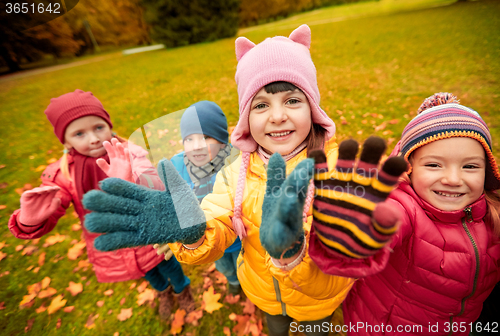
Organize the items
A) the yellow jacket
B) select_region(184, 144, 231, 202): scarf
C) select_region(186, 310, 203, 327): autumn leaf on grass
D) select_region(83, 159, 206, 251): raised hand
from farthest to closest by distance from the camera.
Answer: select_region(186, 310, 203, 327): autumn leaf on grass, select_region(184, 144, 231, 202): scarf, the yellow jacket, select_region(83, 159, 206, 251): raised hand

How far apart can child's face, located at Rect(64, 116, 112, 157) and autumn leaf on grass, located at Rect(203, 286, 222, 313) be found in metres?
2.02

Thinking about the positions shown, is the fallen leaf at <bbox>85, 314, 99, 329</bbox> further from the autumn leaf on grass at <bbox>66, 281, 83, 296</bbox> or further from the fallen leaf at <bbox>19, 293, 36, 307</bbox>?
the fallen leaf at <bbox>19, 293, 36, 307</bbox>

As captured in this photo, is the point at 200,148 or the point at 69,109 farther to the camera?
the point at 200,148

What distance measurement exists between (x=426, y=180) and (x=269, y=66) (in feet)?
3.70

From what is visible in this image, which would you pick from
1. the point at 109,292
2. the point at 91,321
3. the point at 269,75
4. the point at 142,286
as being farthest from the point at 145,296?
the point at 269,75

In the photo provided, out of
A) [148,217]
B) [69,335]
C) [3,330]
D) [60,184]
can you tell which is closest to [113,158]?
[60,184]

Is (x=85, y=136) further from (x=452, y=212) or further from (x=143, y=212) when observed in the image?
(x=452, y=212)

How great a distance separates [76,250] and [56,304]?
0.78 meters

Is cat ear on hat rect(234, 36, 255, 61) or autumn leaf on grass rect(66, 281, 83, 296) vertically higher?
cat ear on hat rect(234, 36, 255, 61)

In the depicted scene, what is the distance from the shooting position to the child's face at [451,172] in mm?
1138

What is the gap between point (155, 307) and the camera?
2578 mm

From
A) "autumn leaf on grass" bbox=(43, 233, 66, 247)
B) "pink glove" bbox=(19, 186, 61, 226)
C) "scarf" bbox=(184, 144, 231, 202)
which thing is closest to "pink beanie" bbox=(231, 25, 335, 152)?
"scarf" bbox=(184, 144, 231, 202)

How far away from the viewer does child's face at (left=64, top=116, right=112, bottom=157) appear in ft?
6.09

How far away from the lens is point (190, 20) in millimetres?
16141
